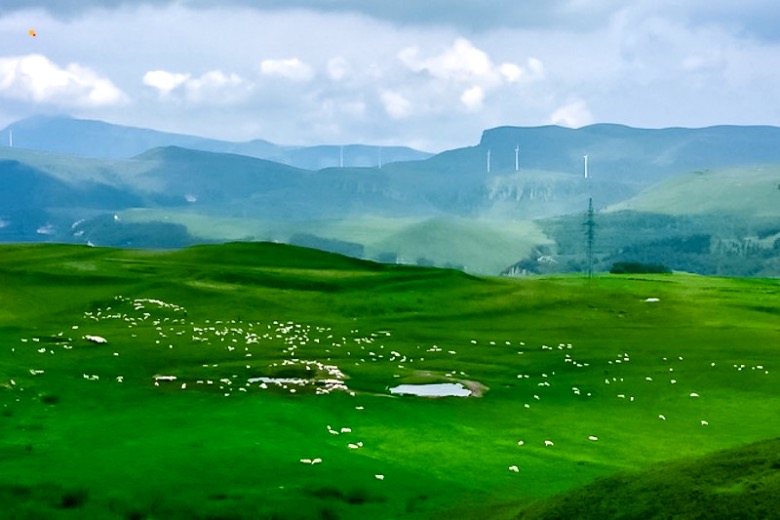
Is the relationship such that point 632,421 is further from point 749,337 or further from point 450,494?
point 749,337

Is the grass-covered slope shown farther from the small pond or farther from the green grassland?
the small pond

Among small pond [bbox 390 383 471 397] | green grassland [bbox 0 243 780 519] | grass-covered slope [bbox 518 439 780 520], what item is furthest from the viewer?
small pond [bbox 390 383 471 397]

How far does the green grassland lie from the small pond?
1.18 m

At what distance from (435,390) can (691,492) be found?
35429mm

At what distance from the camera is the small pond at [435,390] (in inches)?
2281

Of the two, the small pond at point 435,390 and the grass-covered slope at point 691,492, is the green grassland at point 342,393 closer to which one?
the grass-covered slope at point 691,492

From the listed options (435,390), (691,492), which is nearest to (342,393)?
(435,390)

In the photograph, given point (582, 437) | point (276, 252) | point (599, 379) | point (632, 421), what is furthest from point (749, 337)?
point (276, 252)

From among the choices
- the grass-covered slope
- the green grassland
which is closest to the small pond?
the green grassland

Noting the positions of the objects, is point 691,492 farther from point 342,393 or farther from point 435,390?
point 435,390

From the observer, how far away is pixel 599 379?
67438 millimetres

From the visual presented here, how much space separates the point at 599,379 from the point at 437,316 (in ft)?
150

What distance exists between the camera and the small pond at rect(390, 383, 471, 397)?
57938 mm

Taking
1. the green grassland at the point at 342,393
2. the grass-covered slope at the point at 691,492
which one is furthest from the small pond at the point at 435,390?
the grass-covered slope at the point at 691,492
